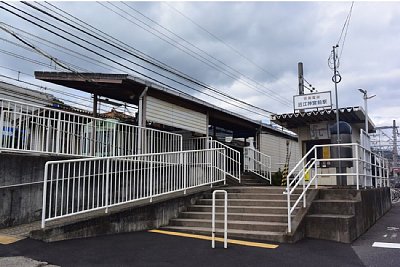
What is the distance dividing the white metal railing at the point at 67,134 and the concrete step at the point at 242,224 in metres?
2.70

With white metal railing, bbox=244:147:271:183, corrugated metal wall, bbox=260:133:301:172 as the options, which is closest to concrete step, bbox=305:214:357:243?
white metal railing, bbox=244:147:271:183

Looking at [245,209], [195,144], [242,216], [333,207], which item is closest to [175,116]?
[195,144]

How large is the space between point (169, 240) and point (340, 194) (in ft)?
12.5

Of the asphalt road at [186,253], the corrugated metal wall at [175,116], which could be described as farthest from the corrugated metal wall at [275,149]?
the asphalt road at [186,253]

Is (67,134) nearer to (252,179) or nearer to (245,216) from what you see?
(245,216)

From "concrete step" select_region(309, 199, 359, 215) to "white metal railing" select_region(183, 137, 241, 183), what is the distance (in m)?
3.92

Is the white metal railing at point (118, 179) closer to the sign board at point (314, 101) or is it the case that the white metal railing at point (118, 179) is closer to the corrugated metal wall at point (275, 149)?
the sign board at point (314, 101)

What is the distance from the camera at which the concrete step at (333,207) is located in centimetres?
654

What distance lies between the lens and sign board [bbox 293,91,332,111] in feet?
43.7

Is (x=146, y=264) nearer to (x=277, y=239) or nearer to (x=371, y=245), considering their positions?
(x=277, y=239)

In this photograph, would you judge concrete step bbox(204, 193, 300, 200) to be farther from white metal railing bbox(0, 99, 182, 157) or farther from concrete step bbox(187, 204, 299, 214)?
white metal railing bbox(0, 99, 182, 157)

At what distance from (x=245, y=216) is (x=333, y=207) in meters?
1.85

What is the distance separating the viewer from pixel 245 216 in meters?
7.22

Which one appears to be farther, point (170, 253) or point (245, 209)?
point (245, 209)
